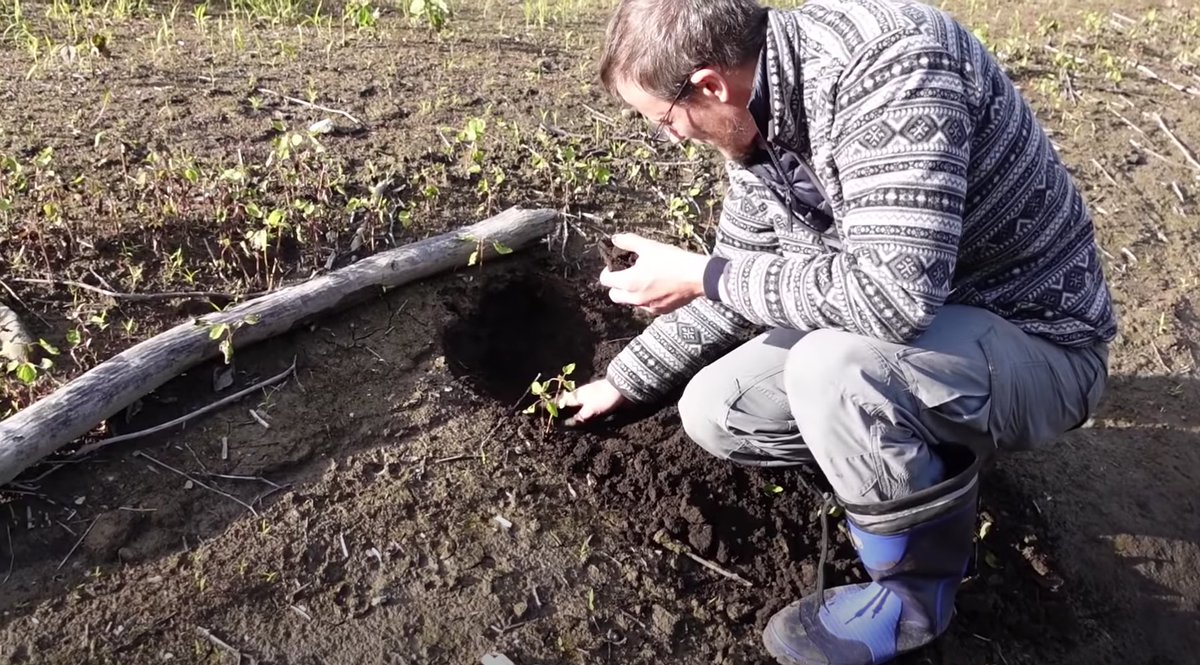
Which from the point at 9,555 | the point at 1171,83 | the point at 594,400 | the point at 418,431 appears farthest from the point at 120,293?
the point at 1171,83

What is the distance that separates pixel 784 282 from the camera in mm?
2221

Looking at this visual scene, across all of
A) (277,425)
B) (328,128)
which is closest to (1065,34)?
(328,128)

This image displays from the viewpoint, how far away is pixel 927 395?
87.3 inches

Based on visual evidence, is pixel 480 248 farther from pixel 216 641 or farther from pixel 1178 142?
pixel 1178 142

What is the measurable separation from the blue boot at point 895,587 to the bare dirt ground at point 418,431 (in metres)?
0.13

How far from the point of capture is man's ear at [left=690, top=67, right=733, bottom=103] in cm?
206

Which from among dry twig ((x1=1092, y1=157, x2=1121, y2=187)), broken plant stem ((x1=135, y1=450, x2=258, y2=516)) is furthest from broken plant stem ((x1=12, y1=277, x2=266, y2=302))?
dry twig ((x1=1092, y1=157, x2=1121, y2=187))

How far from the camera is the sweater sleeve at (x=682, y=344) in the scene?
2.81 m

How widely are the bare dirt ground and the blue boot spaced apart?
0.43ft

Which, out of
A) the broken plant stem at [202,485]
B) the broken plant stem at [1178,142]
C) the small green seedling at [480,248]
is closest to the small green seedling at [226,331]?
the broken plant stem at [202,485]

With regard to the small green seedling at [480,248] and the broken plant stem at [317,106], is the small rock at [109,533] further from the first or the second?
the broken plant stem at [317,106]

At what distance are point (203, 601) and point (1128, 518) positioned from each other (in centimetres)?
258

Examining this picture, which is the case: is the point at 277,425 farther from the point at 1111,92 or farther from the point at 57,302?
the point at 1111,92

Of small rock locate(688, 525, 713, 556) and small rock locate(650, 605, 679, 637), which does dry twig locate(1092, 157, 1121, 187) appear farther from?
small rock locate(650, 605, 679, 637)
